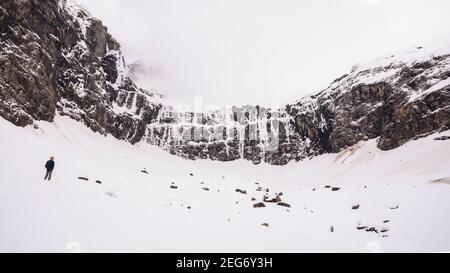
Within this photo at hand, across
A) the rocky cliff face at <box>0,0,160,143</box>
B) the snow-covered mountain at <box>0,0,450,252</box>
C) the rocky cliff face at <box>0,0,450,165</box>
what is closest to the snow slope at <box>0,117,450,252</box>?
the snow-covered mountain at <box>0,0,450,252</box>

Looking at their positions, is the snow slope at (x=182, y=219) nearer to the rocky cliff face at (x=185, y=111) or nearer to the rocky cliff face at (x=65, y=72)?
the rocky cliff face at (x=65, y=72)

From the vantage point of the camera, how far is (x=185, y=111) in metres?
140

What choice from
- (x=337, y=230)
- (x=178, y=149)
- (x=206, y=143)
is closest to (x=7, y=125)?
(x=337, y=230)

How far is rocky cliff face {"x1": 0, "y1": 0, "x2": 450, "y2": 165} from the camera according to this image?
5938 cm

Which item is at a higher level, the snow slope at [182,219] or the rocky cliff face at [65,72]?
the rocky cliff face at [65,72]

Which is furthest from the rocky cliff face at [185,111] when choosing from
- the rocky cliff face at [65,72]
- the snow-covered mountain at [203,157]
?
→ the snow-covered mountain at [203,157]

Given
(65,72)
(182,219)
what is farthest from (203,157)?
(182,219)

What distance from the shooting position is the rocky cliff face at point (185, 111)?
59.4 meters

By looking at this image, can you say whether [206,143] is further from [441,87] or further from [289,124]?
[441,87]

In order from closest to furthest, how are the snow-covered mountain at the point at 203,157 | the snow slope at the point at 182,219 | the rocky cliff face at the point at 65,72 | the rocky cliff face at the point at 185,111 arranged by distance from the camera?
the snow slope at the point at 182,219, the snow-covered mountain at the point at 203,157, the rocky cliff face at the point at 65,72, the rocky cliff face at the point at 185,111

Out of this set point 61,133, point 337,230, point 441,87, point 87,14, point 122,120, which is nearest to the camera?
point 337,230

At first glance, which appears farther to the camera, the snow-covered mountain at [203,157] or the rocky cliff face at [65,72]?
the rocky cliff face at [65,72]

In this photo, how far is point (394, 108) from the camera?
283 ft

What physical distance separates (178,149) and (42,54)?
2634 inches
